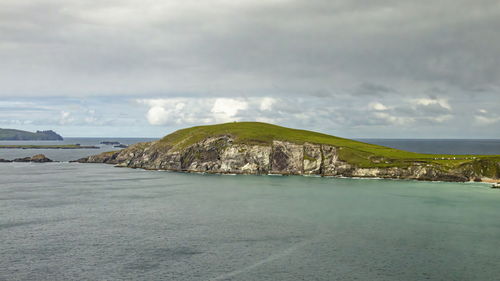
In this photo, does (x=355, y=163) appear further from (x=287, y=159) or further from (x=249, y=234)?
(x=249, y=234)

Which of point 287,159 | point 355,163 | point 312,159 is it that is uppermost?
point 312,159

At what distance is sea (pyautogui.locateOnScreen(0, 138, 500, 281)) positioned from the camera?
171 ft

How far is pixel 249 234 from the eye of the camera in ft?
232

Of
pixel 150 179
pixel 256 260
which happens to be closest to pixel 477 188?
pixel 256 260

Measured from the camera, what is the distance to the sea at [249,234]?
52.1 m

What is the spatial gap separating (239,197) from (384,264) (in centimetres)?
6587

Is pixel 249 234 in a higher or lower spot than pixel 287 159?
lower

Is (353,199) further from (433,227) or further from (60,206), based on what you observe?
(60,206)

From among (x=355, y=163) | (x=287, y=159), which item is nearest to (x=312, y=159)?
(x=287, y=159)

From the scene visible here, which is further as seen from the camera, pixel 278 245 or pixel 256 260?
pixel 278 245

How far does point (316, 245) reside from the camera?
63781 mm

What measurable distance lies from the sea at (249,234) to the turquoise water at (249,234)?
22 cm

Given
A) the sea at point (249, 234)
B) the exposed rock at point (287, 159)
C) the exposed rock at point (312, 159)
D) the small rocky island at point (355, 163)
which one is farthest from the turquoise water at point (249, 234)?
the exposed rock at point (287, 159)

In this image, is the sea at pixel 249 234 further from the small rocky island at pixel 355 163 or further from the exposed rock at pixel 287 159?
the exposed rock at pixel 287 159
